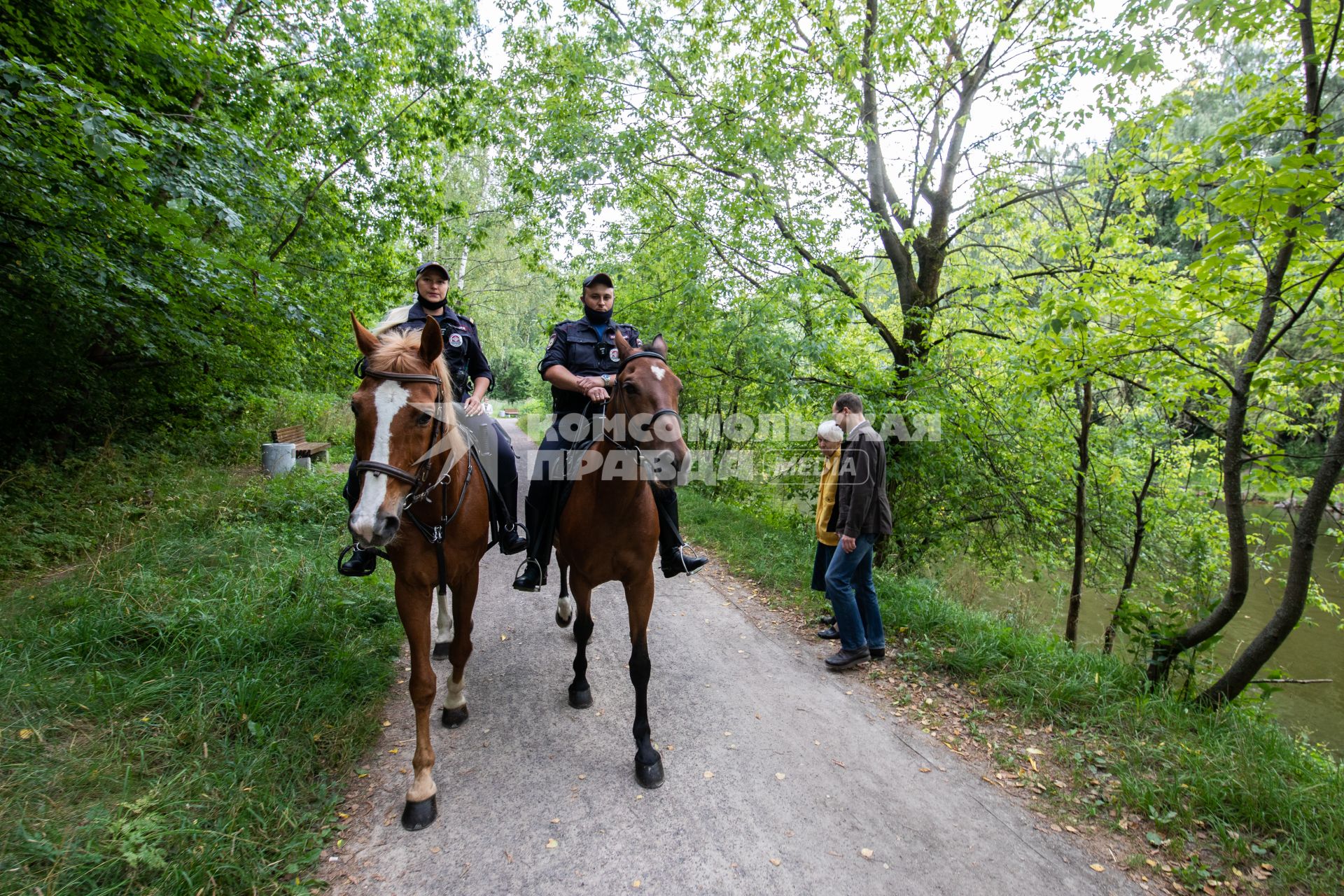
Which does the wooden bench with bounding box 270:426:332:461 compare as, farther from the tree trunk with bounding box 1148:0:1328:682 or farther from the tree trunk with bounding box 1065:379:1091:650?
the tree trunk with bounding box 1148:0:1328:682

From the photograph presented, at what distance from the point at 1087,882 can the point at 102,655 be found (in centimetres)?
597

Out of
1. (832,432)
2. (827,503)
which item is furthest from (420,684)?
(832,432)

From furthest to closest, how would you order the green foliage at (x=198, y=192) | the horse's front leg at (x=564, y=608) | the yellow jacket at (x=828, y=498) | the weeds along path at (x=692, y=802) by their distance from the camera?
the yellow jacket at (x=828, y=498) → the horse's front leg at (x=564, y=608) → the green foliage at (x=198, y=192) → the weeds along path at (x=692, y=802)

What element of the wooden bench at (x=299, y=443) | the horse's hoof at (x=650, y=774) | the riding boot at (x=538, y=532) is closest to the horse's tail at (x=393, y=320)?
the riding boot at (x=538, y=532)

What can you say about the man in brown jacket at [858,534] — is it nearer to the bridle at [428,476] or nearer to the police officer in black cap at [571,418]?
the police officer in black cap at [571,418]

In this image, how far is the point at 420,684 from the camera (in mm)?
3049

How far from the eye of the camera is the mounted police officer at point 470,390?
3.82 meters

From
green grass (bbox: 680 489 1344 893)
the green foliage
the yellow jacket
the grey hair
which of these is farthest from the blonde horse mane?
green grass (bbox: 680 489 1344 893)

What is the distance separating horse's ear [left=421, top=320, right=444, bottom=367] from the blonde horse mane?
0.03 m

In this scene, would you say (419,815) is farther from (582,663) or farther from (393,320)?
(393,320)

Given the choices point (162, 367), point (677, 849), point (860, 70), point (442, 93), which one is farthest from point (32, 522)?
point (860, 70)

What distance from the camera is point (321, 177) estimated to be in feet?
29.4

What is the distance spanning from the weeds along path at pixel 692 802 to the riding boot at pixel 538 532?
0.90 meters

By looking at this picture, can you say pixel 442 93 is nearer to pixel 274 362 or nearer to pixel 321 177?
pixel 321 177
